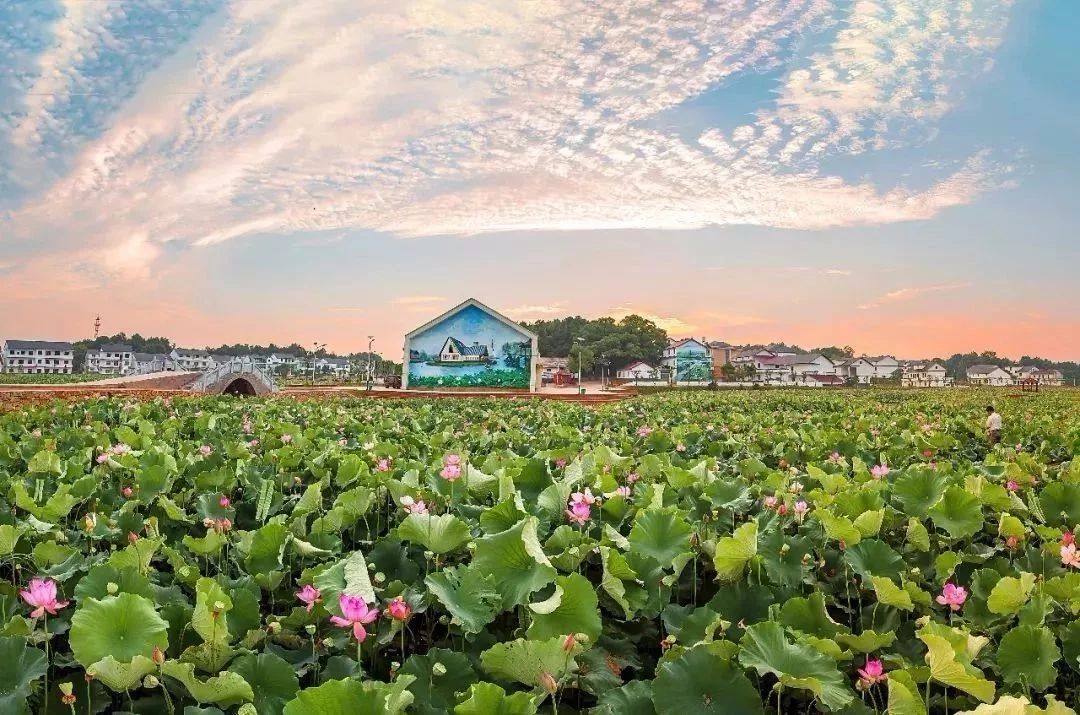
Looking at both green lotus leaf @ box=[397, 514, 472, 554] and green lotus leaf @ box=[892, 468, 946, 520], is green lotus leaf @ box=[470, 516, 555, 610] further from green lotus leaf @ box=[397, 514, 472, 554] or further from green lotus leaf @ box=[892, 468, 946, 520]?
green lotus leaf @ box=[892, 468, 946, 520]

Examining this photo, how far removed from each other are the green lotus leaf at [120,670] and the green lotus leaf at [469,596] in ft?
2.10

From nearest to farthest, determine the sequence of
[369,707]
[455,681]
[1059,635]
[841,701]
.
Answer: [369,707]
[841,701]
[455,681]
[1059,635]

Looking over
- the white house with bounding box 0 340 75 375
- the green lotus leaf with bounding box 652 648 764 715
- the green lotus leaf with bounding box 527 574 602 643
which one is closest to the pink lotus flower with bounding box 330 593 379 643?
the green lotus leaf with bounding box 527 574 602 643

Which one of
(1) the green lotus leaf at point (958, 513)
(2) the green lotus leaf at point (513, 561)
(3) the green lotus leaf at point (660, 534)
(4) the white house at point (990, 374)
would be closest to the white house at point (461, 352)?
(1) the green lotus leaf at point (958, 513)

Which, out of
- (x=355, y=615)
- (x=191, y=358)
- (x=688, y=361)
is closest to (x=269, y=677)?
(x=355, y=615)

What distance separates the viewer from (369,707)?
1216 mm

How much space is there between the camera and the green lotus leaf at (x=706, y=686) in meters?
1.53

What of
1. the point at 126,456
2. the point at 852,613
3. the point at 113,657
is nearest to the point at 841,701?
the point at 852,613

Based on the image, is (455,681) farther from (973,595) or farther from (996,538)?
(996,538)

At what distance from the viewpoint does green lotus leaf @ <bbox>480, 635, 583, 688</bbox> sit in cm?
144

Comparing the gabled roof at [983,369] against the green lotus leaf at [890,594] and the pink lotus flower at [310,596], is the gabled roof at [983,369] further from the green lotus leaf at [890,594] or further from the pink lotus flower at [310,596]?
the pink lotus flower at [310,596]

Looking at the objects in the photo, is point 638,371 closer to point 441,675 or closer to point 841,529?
point 841,529

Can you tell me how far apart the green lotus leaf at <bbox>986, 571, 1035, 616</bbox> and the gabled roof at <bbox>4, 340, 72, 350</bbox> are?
152 m

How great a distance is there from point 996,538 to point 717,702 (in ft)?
6.80
